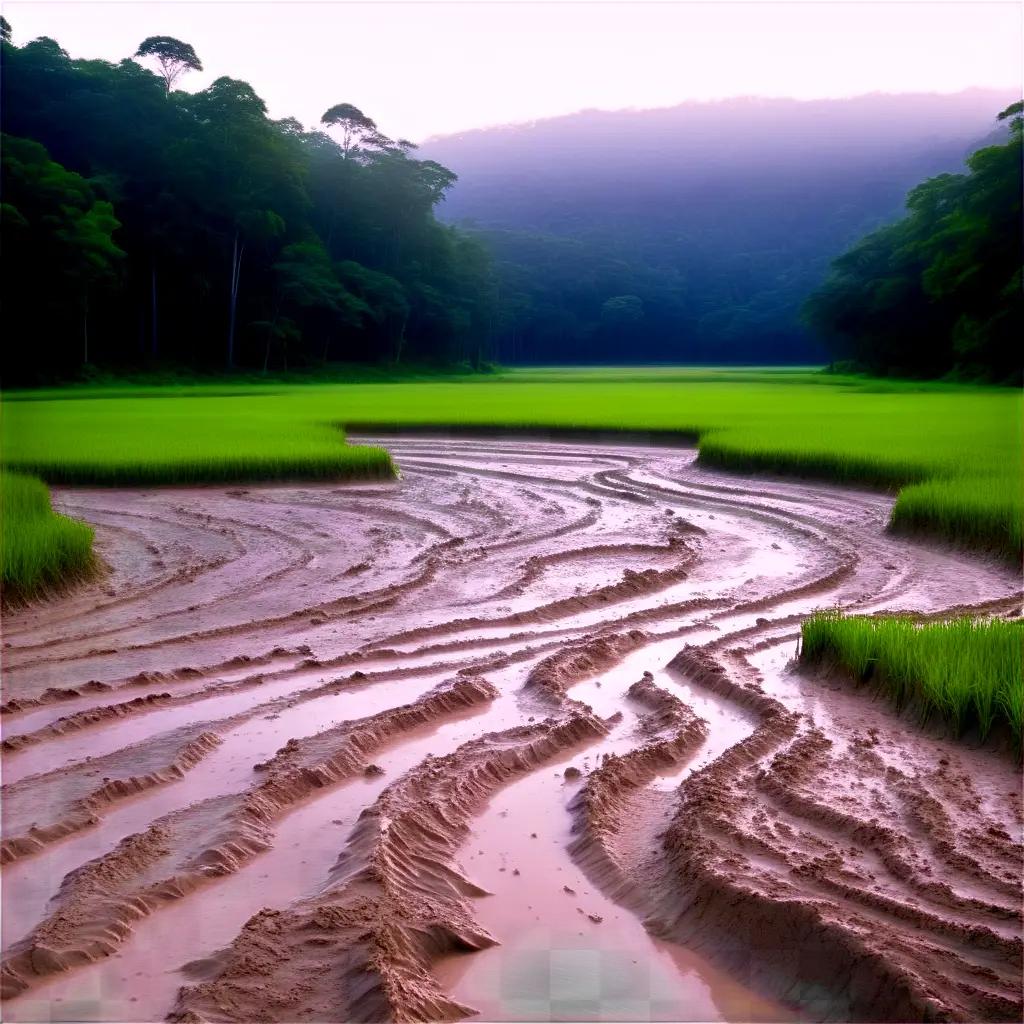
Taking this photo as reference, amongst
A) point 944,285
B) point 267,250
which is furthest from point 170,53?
point 944,285

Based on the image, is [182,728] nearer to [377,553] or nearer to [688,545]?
[377,553]

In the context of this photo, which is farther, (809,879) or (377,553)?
(377,553)

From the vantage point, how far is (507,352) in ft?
355

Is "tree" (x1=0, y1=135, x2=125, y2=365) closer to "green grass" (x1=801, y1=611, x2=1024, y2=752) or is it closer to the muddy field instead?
the muddy field

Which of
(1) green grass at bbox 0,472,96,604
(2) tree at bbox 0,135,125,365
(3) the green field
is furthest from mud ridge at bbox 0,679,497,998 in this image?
(2) tree at bbox 0,135,125,365

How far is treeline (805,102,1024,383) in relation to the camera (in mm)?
38969

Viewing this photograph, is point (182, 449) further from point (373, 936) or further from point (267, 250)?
point (267, 250)

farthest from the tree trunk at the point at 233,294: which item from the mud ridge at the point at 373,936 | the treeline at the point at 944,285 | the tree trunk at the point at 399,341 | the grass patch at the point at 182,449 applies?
the mud ridge at the point at 373,936

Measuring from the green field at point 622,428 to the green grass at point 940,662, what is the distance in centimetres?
347

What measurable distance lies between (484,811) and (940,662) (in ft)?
7.35

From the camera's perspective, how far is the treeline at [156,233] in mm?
34969

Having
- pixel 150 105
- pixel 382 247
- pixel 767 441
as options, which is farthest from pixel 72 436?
pixel 382 247

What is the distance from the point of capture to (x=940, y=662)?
4.46m

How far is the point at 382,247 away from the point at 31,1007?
207 ft
